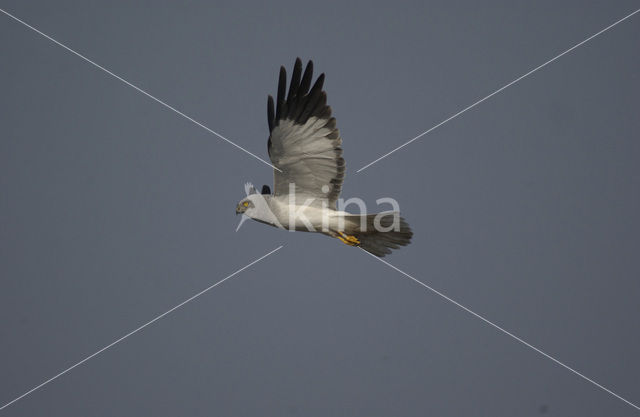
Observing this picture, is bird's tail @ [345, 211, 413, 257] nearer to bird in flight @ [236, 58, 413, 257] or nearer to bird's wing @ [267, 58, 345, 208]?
bird in flight @ [236, 58, 413, 257]

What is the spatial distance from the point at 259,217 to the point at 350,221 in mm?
1002

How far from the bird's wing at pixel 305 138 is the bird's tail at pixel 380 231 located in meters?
0.40

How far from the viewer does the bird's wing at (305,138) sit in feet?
19.5

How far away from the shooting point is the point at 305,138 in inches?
238

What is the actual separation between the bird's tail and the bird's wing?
0.40m

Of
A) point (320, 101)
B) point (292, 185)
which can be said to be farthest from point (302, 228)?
point (320, 101)

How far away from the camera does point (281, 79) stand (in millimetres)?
5988

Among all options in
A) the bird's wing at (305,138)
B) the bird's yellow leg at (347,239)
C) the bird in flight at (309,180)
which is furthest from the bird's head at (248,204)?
the bird's yellow leg at (347,239)

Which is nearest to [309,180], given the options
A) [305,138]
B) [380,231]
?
[305,138]

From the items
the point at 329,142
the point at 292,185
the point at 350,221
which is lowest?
the point at 350,221

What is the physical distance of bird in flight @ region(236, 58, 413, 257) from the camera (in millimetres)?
5949

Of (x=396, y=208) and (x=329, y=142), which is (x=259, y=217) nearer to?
(x=329, y=142)

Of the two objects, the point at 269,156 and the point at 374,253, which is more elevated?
the point at 269,156

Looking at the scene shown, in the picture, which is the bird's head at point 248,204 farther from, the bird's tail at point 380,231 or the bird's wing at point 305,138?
the bird's tail at point 380,231
